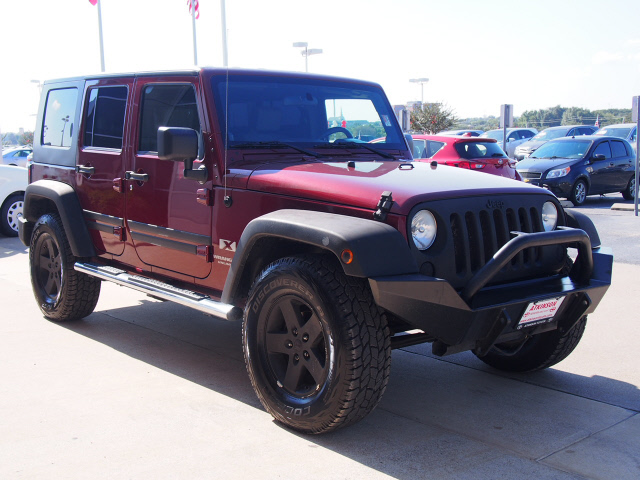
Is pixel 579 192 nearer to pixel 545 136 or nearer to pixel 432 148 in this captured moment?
pixel 432 148

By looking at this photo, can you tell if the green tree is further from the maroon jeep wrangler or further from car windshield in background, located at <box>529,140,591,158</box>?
the maroon jeep wrangler

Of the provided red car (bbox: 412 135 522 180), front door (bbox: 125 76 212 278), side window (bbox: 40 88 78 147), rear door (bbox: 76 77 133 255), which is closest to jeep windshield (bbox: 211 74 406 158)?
front door (bbox: 125 76 212 278)

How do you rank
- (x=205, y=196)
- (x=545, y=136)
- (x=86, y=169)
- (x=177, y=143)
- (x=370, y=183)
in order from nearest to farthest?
(x=370, y=183)
(x=177, y=143)
(x=205, y=196)
(x=86, y=169)
(x=545, y=136)

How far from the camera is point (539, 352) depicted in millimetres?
4469

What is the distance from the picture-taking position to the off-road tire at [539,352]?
433 cm

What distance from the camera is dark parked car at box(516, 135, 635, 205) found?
51.9 ft

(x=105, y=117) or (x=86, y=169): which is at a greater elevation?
(x=105, y=117)

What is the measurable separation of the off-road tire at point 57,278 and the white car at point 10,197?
5.87m

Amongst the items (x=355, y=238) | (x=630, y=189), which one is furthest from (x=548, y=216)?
(x=630, y=189)

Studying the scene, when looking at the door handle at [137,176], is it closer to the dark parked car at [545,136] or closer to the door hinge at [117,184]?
the door hinge at [117,184]

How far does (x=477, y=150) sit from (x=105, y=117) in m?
8.81

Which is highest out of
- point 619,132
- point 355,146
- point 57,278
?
point 619,132

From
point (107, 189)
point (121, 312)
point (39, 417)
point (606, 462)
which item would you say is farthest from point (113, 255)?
point (606, 462)

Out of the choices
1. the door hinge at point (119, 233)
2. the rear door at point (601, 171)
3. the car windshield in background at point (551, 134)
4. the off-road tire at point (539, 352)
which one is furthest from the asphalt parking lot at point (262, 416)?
the car windshield in background at point (551, 134)
